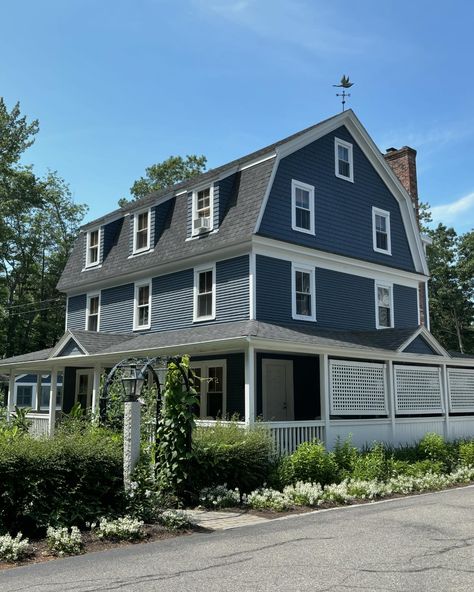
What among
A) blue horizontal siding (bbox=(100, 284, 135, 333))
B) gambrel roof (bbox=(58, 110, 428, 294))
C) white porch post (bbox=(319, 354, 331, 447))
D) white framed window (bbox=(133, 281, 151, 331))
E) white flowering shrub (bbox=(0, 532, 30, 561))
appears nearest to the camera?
white flowering shrub (bbox=(0, 532, 30, 561))

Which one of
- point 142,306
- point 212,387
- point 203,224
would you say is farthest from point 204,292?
point 142,306

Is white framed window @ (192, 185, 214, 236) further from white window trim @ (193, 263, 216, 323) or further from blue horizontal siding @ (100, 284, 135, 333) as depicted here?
blue horizontal siding @ (100, 284, 135, 333)

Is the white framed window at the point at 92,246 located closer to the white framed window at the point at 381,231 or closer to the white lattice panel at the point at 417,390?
the white framed window at the point at 381,231

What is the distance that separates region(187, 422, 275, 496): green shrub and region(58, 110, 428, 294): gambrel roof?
20.9 ft

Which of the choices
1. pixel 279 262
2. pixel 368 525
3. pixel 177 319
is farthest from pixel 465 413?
pixel 368 525

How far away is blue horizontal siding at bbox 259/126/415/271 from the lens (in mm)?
17719

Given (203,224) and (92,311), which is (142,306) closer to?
(92,311)

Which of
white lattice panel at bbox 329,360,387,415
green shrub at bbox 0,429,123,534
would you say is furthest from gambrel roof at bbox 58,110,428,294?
green shrub at bbox 0,429,123,534

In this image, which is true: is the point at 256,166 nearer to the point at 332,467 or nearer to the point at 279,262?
the point at 279,262

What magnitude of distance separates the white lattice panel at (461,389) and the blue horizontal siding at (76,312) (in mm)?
13568

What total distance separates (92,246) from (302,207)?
9312 millimetres

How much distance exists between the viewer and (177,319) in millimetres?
18891

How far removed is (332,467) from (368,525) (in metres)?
3.90

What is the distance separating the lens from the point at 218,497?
10414 mm
